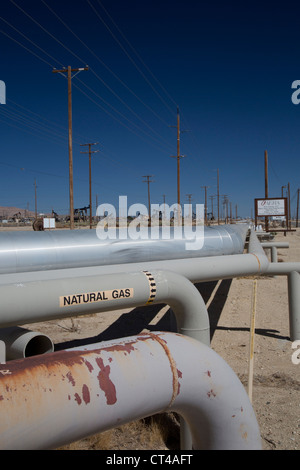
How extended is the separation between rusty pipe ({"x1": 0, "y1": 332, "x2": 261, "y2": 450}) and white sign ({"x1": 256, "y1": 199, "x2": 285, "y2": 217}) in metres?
22.4

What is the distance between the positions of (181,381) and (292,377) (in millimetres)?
4045

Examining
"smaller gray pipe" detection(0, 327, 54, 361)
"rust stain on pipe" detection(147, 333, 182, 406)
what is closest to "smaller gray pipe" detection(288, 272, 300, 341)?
"smaller gray pipe" detection(0, 327, 54, 361)

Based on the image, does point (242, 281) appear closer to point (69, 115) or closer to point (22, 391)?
point (69, 115)

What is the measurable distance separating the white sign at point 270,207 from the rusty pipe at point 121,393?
2244 centimetres

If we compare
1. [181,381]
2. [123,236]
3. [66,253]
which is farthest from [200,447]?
[123,236]

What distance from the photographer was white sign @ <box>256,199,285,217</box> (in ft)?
75.8

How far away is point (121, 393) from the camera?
1432 mm

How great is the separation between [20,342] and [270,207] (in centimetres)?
2172

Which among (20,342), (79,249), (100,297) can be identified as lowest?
(20,342)

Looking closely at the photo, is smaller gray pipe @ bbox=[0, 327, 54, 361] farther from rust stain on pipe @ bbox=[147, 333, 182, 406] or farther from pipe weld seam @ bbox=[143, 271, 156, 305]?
rust stain on pipe @ bbox=[147, 333, 182, 406]

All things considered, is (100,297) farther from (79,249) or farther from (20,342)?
(79,249)

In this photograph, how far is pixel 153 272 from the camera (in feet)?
9.24

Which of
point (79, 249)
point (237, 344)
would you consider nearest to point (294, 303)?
point (237, 344)

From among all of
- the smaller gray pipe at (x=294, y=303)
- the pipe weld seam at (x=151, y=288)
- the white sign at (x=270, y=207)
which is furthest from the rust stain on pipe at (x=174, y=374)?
the white sign at (x=270, y=207)
